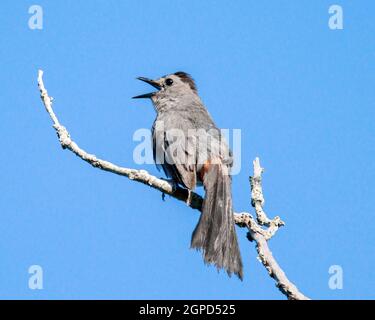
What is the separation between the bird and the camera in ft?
17.9

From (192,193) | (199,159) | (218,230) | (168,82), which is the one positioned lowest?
(218,230)

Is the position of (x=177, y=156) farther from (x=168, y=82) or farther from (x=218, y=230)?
(x=168, y=82)

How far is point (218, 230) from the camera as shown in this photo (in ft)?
18.3

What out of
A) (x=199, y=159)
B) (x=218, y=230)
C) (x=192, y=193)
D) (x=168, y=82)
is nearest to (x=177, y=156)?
(x=199, y=159)

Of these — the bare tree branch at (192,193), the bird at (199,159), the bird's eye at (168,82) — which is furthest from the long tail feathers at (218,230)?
the bird's eye at (168,82)

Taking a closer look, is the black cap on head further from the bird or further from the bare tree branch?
the bare tree branch

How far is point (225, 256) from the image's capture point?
17.6 feet

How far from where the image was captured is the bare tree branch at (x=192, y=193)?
16.0 feet

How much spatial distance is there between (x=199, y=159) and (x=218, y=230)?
37.6 inches
